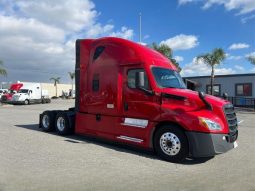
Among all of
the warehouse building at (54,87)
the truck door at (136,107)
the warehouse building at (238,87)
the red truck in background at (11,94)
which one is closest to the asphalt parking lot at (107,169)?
the truck door at (136,107)

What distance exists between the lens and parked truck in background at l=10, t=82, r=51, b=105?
39.3 meters

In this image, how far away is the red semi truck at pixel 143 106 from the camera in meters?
7.84

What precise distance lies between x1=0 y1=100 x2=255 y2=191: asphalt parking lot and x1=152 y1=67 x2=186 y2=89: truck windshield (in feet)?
6.38

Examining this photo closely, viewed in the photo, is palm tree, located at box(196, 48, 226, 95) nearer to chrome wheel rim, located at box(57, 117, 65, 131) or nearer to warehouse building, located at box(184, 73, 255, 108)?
warehouse building, located at box(184, 73, 255, 108)

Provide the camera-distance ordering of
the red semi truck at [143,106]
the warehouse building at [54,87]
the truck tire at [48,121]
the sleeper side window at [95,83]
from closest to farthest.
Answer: the red semi truck at [143,106], the sleeper side window at [95,83], the truck tire at [48,121], the warehouse building at [54,87]

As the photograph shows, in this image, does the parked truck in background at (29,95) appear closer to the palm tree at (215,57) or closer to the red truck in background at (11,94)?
the red truck in background at (11,94)

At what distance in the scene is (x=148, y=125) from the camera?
865 centimetres

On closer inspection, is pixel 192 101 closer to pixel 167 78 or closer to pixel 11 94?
pixel 167 78

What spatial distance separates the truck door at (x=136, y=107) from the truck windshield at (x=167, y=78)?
1.09 feet

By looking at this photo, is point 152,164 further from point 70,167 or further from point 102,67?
point 102,67

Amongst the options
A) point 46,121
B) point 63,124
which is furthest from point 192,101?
point 46,121

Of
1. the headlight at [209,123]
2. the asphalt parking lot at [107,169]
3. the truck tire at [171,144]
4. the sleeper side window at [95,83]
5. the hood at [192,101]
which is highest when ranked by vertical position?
the sleeper side window at [95,83]

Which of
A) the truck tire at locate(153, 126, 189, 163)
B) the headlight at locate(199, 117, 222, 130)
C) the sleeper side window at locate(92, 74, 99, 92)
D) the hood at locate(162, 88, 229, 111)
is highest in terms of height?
the sleeper side window at locate(92, 74, 99, 92)

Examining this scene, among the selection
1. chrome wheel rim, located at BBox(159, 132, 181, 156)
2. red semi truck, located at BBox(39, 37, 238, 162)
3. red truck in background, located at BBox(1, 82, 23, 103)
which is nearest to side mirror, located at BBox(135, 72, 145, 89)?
red semi truck, located at BBox(39, 37, 238, 162)
